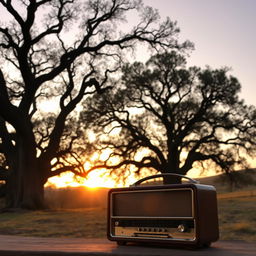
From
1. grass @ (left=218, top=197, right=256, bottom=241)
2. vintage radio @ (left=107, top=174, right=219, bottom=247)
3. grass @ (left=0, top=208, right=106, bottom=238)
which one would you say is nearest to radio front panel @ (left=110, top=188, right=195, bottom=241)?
vintage radio @ (left=107, top=174, right=219, bottom=247)

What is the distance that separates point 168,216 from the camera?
81.1 inches

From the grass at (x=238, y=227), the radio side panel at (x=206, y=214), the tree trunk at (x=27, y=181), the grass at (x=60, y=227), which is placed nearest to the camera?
the radio side panel at (x=206, y=214)

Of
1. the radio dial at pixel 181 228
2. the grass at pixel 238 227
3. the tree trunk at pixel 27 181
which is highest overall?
the tree trunk at pixel 27 181

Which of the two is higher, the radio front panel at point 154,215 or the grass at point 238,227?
the radio front panel at point 154,215

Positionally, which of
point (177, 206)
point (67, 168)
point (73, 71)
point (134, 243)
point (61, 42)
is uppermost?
point (61, 42)

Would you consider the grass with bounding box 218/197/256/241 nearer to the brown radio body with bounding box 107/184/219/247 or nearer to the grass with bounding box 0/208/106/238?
the grass with bounding box 0/208/106/238

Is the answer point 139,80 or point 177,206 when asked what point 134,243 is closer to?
point 177,206

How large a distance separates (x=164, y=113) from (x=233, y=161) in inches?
207

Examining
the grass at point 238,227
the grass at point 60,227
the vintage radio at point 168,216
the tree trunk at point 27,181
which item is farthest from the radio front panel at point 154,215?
the tree trunk at point 27,181

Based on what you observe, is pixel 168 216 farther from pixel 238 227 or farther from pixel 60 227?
pixel 60 227

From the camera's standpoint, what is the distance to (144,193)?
7.20ft

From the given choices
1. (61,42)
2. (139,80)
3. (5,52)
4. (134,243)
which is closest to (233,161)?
(139,80)

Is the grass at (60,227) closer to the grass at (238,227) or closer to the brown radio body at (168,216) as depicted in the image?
the grass at (238,227)

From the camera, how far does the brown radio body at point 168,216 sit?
1.96 m
